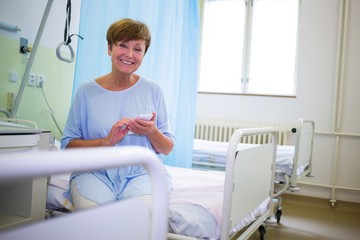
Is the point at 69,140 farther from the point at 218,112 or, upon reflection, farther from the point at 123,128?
the point at 218,112

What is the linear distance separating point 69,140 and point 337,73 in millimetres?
3278

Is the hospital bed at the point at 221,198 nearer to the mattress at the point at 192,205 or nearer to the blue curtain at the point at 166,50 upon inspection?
the mattress at the point at 192,205

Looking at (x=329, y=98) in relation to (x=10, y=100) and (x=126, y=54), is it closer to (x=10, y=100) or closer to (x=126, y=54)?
(x=126, y=54)

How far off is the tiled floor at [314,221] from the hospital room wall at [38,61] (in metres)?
1.84

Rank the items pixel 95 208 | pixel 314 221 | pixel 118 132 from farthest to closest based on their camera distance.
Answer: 1. pixel 314 221
2. pixel 118 132
3. pixel 95 208

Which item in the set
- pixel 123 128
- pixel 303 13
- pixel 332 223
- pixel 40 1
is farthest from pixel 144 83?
pixel 303 13

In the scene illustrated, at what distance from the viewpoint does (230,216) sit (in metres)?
1.34

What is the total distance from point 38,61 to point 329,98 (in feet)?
10.2

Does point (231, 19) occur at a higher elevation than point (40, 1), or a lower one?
higher

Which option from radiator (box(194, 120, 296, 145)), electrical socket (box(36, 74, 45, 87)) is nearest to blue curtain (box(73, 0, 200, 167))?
electrical socket (box(36, 74, 45, 87))

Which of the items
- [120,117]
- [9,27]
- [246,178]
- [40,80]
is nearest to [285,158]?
[246,178]

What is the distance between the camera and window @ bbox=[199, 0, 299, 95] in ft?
13.7

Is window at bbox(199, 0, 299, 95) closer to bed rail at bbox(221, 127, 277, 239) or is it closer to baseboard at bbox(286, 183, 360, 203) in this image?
baseboard at bbox(286, 183, 360, 203)

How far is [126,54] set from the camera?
5.11 feet
